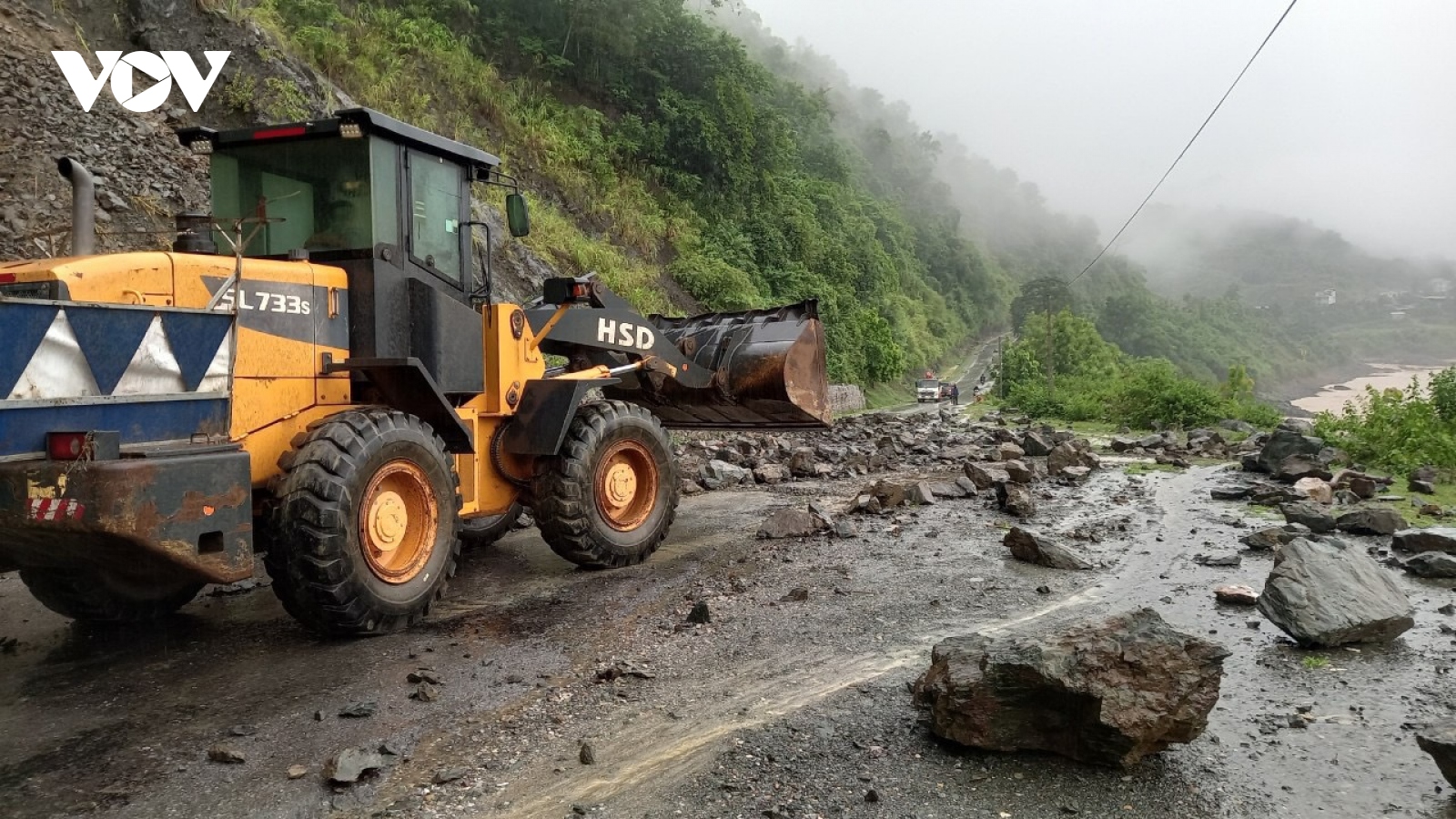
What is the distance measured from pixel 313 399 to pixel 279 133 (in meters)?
1.76

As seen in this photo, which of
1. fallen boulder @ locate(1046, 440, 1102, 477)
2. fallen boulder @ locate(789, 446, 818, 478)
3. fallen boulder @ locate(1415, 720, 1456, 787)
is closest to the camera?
fallen boulder @ locate(1415, 720, 1456, 787)

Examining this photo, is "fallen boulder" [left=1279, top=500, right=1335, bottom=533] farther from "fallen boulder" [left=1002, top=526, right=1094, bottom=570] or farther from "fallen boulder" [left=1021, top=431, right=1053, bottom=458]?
"fallen boulder" [left=1021, top=431, right=1053, bottom=458]

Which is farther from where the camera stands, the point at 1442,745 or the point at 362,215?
the point at 362,215

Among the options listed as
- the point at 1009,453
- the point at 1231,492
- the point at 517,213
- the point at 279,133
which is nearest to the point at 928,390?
the point at 1009,453

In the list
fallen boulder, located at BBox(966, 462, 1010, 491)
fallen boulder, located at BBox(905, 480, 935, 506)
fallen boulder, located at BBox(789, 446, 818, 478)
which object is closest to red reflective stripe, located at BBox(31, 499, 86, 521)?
fallen boulder, located at BBox(905, 480, 935, 506)

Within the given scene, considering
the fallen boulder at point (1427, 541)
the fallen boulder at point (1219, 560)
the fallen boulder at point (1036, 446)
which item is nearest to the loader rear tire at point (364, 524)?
the fallen boulder at point (1219, 560)

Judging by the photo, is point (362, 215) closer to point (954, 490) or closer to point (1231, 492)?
point (954, 490)

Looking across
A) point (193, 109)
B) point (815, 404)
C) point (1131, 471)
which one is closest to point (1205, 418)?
point (1131, 471)

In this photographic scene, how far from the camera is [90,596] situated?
531 cm

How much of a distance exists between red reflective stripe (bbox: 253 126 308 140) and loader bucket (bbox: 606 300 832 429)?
373 centimetres

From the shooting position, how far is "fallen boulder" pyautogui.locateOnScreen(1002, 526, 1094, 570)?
7164mm

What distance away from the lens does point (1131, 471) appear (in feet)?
47.4

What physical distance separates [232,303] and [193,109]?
12631mm

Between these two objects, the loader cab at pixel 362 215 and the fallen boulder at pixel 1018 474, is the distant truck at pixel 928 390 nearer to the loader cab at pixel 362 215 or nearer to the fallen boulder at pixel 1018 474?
the fallen boulder at pixel 1018 474
